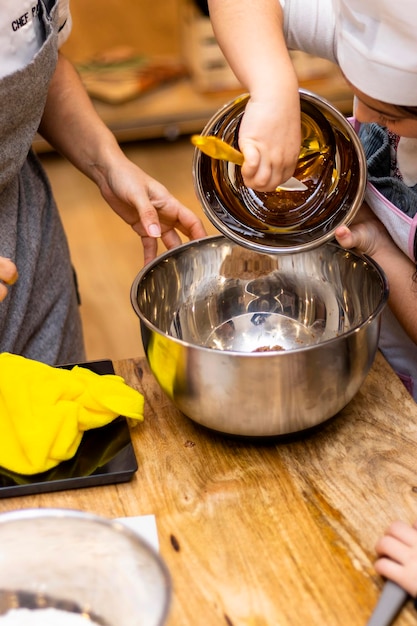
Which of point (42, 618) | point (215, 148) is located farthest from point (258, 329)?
point (42, 618)

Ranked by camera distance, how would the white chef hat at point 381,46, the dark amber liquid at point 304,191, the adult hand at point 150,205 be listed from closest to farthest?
the white chef hat at point 381,46
the dark amber liquid at point 304,191
the adult hand at point 150,205

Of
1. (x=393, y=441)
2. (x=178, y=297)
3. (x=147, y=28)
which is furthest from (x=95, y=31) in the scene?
(x=393, y=441)

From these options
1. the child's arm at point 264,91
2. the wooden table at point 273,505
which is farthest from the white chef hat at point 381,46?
the wooden table at point 273,505

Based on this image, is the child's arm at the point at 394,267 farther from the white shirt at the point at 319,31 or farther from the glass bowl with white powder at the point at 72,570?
the glass bowl with white powder at the point at 72,570

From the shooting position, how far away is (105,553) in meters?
0.57

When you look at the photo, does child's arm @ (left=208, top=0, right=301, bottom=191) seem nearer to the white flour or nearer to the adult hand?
the adult hand

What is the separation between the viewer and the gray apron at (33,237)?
1.00m

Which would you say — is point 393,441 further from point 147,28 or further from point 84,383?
point 147,28

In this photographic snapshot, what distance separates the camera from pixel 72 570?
58 cm

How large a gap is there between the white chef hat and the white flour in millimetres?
546

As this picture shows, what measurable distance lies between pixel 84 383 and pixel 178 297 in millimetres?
194

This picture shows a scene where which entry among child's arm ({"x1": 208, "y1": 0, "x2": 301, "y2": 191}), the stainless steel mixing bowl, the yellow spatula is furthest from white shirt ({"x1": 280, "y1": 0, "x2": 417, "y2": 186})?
the yellow spatula

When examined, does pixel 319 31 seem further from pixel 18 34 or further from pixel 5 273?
pixel 5 273

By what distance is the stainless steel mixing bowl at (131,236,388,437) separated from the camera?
2.51 ft
